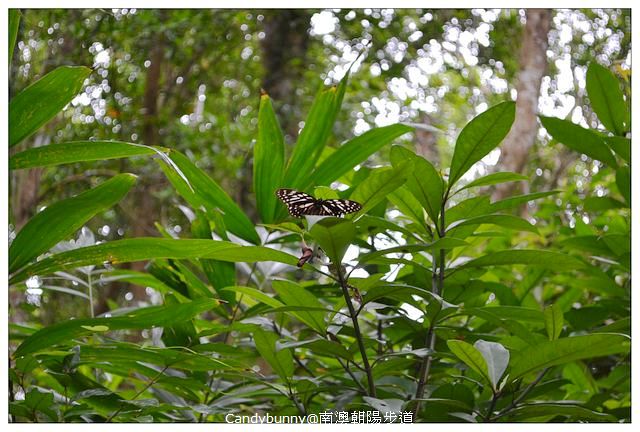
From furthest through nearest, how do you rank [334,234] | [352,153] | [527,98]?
1. [527,98]
2. [352,153]
3. [334,234]

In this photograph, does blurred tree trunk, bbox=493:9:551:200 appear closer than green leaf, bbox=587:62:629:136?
No

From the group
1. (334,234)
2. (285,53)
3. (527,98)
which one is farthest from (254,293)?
(285,53)

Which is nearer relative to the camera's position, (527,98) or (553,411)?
(553,411)

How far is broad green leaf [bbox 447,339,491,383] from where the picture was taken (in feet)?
1.92

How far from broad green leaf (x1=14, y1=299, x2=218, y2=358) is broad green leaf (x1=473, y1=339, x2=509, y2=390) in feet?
0.85

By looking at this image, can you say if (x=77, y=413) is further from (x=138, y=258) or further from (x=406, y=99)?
(x=406, y=99)

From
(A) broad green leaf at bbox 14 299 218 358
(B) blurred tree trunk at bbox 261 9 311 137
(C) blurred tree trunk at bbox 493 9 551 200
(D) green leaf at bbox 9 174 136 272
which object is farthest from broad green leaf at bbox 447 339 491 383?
(B) blurred tree trunk at bbox 261 9 311 137

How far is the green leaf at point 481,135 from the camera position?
634 mm

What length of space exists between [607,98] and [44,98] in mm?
631

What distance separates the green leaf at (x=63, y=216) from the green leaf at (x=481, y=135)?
315mm

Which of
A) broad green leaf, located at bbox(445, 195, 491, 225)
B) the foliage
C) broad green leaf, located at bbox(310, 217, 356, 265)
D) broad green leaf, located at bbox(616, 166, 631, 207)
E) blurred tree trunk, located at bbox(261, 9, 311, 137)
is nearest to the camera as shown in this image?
broad green leaf, located at bbox(310, 217, 356, 265)

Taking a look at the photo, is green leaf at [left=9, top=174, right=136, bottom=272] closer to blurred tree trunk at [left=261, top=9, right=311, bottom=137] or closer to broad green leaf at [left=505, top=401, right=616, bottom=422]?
broad green leaf at [left=505, top=401, right=616, bottom=422]

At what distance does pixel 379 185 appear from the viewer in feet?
1.89

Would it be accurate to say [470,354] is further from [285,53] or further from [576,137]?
[285,53]
